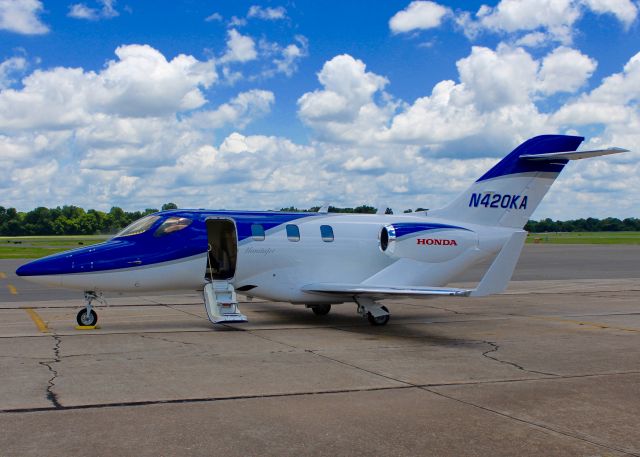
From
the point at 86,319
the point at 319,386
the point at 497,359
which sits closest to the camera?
the point at 319,386

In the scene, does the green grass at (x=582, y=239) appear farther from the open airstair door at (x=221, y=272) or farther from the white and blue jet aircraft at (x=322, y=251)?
the open airstair door at (x=221, y=272)

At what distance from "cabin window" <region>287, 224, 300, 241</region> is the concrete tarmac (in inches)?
79.7

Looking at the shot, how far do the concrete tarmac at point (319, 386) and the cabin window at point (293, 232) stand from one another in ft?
6.64

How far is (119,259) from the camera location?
14.4 metres

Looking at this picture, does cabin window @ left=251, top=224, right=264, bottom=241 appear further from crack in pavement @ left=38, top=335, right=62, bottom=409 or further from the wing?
crack in pavement @ left=38, top=335, right=62, bottom=409

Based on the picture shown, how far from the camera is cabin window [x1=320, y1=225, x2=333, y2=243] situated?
16453 millimetres

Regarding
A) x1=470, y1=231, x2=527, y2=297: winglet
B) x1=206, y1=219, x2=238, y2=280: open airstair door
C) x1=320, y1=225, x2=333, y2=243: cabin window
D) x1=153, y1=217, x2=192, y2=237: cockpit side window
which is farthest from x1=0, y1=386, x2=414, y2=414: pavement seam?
x1=320, y1=225, x2=333, y2=243: cabin window

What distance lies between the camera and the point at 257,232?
1572 cm

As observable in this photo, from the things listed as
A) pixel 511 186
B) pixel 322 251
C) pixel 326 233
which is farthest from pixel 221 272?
pixel 511 186

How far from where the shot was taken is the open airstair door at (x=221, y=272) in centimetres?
1455

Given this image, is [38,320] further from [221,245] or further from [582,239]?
[582,239]

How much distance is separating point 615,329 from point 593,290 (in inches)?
426

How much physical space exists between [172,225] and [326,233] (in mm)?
Result: 3737

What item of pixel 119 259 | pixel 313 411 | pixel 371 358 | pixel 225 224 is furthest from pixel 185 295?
pixel 313 411
